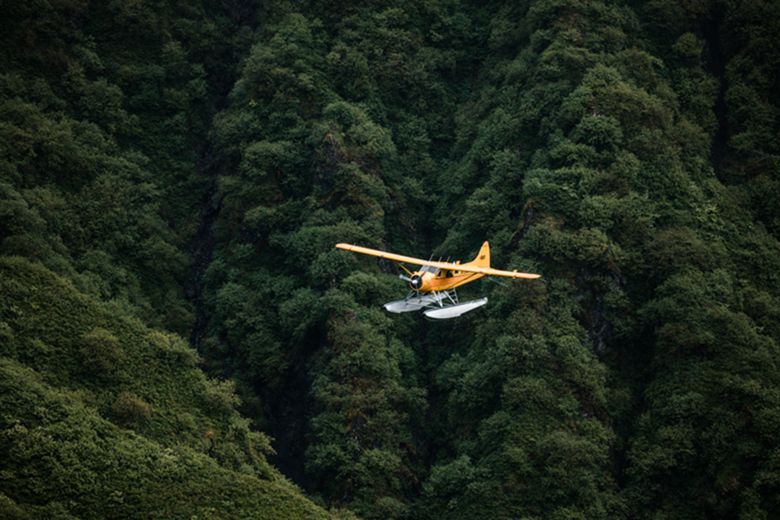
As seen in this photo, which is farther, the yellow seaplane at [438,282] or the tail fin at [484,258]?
the tail fin at [484,258]

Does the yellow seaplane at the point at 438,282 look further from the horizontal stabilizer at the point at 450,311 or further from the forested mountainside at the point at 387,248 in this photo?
the forested mountainside at the point at 387,248

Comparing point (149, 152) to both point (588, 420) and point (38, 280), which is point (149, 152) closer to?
point (38, 280)

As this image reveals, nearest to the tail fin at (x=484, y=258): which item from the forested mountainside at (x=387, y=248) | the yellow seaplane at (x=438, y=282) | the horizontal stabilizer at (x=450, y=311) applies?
the yellow seaplane at (x=438, y=282)

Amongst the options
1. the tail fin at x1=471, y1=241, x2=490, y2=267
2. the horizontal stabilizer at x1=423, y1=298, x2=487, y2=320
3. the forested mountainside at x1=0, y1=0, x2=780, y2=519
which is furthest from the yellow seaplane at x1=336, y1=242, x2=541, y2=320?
the forested mountainside at x1=0, y1=0, x2=780, y2=519

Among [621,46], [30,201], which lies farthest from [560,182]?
[30,201]

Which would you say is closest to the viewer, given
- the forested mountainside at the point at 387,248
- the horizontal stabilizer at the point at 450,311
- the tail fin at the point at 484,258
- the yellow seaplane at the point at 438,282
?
the yellow seaplane at the point at 438,282

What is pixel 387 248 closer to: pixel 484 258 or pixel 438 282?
pixel 484 258

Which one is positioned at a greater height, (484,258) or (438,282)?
(484,258)

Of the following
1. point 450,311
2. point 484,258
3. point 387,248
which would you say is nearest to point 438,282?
point 450,311
